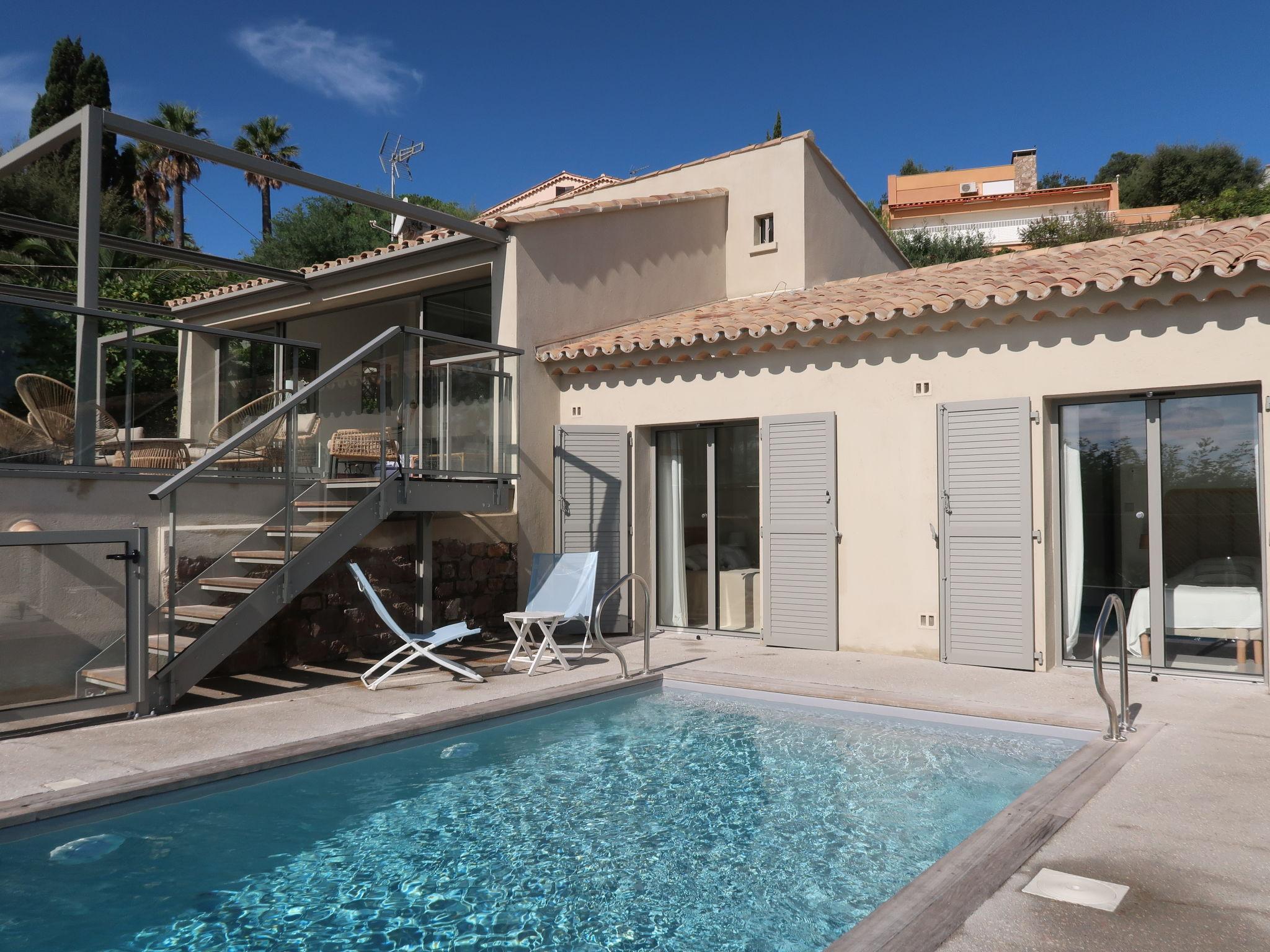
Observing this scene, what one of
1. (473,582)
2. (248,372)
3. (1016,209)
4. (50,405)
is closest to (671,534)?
(473,582)

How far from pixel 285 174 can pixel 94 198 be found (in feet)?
5.06

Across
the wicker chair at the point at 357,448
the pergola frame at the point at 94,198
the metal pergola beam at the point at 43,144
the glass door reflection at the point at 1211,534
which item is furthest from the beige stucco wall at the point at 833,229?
the metal pergola beam at the point at 43,144

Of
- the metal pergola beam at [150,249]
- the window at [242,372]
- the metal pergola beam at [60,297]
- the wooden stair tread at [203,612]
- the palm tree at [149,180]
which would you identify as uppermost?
the palm tree at [149,180]

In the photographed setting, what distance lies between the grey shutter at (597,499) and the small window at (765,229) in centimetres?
451

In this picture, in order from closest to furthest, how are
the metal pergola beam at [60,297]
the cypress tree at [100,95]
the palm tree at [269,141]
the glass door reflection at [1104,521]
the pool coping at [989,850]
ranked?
the pool coping at [989,850] → the glass door reflection at [1104,521] → the metal pergola beam at [60,297] → the cypress tree at [100,95] → the palm tree at [269,141]

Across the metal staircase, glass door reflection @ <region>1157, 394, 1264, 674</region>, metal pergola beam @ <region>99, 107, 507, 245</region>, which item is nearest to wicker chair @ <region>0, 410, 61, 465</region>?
the metal staircase

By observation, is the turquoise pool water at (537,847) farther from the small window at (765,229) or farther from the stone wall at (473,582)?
the small window at (765,229)

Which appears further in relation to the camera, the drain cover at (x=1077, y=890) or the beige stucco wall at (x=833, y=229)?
the beige stucco wall at (x=833, y=229)

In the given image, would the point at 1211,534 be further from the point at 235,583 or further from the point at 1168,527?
the point at 235,583

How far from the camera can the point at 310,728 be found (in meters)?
5.53

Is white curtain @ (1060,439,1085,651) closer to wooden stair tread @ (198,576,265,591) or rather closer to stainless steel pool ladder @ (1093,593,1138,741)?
stainless steel pool ladder @ (1093,593,1138,741)

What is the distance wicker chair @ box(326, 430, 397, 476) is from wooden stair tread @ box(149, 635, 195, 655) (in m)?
1.65

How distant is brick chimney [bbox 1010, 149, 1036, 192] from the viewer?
4069 centimetres

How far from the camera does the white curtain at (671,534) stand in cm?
974
